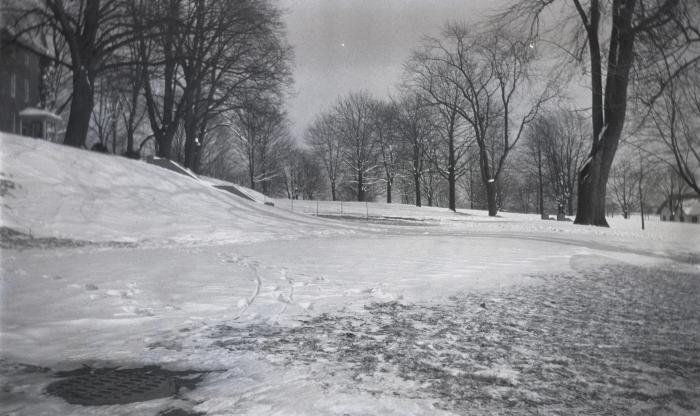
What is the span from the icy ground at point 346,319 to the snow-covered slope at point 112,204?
99 mm

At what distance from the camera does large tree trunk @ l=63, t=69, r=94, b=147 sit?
18250 millimetres

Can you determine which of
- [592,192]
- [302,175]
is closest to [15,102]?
[592,192]

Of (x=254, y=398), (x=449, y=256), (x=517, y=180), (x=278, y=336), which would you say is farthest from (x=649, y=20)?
(x=517, y=180)

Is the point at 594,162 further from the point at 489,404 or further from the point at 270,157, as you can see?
the point at 270,157

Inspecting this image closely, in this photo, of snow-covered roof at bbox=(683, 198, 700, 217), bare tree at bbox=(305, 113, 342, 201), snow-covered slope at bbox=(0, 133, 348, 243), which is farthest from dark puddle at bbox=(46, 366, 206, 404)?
bare tree at bbox=(305, 113, 342, 201)

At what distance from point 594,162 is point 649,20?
465cm

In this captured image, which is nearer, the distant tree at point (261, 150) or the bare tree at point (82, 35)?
the bare tree at point (82, 35)

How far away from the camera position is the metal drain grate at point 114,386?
114 inches

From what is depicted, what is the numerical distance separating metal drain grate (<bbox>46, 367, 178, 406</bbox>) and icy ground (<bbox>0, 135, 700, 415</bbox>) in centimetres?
11

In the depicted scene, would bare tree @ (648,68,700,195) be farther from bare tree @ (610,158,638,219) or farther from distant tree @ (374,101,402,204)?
distant tree @ (374,101,402,204)

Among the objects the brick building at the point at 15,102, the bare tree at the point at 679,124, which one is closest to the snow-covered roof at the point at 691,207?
the bare tree at the point at 679,124

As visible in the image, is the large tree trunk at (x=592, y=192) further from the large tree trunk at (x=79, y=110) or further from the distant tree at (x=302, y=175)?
Result: the distant tree at (x=302, y=175)

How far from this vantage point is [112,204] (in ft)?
40.7

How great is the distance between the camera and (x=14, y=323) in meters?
4.39
